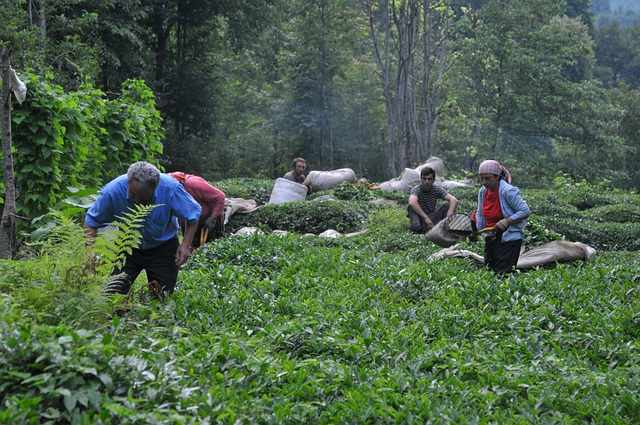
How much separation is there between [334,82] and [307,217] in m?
24.2

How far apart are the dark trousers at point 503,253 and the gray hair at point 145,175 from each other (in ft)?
15.1

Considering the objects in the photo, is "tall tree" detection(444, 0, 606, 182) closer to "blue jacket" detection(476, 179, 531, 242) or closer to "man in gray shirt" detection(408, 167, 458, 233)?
"man in gray shirt" detection(408, 167, 458, 233)

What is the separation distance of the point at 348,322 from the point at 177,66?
95.4 ft

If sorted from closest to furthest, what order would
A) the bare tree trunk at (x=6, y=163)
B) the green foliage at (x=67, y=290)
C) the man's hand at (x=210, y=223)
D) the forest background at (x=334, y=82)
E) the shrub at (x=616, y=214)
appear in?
the green foliage at (x=67, y=290), the bare tree trunk at (x=6, y=163), the man's hand at (x=210, y=223), the shrub at (x=616, y=214), the forest background at (x=334, y=82)

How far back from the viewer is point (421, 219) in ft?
43.7

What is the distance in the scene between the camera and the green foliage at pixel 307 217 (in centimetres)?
1536

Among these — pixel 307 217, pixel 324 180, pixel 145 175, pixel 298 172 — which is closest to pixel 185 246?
pixel 145 175

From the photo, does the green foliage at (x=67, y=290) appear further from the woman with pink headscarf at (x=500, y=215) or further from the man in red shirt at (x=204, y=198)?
the woman with pink headscarf at (x=500, y=215)

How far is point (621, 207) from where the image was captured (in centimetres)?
1717

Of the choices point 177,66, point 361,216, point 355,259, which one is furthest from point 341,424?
point 177,66

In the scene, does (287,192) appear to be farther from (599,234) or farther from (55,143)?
(55,143)

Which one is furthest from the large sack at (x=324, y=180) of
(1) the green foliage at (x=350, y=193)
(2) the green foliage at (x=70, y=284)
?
(2) the green foliage at (x=70, y=284)

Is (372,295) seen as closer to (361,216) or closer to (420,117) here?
(361,216)

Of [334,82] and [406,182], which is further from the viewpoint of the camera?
[334,82]
